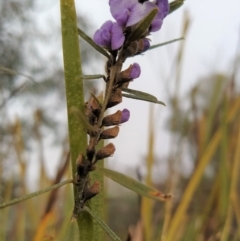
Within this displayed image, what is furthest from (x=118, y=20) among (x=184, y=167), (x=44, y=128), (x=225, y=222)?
(x=44, y=128)

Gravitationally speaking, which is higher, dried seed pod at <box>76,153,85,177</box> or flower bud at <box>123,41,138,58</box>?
flower bud at <box>123,41,138,58</box>

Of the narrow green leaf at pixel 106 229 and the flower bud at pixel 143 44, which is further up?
the flower bud at pixel 143 44

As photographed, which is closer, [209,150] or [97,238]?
[97,238]

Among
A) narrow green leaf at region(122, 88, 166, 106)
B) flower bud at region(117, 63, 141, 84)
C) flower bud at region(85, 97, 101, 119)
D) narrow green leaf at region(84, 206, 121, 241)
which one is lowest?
narrow green leaf at region(84, 206, 121, 241)

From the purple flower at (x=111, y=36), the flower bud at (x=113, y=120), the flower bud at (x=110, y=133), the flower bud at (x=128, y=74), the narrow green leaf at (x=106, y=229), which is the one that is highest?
the purple flower at (x=111, y=36)

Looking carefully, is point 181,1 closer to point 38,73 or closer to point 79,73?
point 79,73
